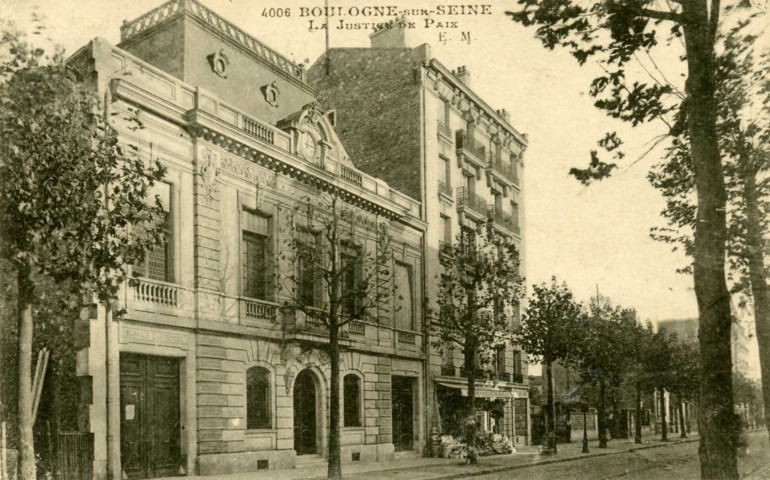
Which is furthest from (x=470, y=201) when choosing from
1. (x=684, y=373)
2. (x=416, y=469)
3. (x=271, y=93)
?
(x=684, y=373)

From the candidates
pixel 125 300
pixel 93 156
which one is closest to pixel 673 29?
pixel 93 156

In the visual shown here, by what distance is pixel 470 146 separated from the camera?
3509cm

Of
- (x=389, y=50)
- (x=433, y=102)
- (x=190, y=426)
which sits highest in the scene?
(x=389, y=50)

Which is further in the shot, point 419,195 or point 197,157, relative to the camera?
point 419,195

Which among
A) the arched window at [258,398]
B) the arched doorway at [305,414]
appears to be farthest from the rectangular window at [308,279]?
the arched window at [258,398]

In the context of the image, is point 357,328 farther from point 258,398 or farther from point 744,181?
point 744,181

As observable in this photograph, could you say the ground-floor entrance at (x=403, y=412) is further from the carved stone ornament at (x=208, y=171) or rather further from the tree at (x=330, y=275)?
the carved stone ornament at (x=208, y=171)

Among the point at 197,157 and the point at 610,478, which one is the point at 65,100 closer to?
the point at 197,157

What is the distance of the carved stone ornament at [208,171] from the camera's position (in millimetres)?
18719

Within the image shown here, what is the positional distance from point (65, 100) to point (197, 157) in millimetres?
8510

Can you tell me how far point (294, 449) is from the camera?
21188 millimetres

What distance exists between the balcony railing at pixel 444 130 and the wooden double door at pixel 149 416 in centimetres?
1849

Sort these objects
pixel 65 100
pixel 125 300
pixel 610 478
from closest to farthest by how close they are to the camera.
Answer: pixel 65 100, pixel 125 300, pixel 610 478

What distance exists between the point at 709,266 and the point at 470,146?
91.7ft
